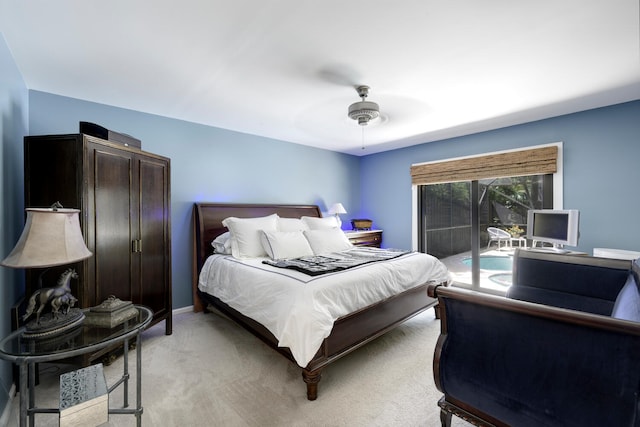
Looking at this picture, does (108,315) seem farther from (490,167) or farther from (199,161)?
(490,167)

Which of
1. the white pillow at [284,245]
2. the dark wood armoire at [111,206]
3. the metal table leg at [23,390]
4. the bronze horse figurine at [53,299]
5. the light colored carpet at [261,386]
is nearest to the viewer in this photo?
the metal table leg at [23,390]

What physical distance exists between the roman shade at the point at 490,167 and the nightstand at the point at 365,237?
1.15 metres

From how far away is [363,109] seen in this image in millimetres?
2447

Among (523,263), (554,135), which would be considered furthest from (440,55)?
(554,135)

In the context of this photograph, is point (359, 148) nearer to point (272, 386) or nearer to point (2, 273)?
point (272, 386)

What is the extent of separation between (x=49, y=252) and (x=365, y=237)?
409 cm

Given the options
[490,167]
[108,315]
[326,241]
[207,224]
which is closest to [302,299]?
[108,315]

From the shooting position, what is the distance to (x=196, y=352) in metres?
2.42

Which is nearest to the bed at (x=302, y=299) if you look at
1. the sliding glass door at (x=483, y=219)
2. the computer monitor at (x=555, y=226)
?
the computer monitor at (x=555, y=226)

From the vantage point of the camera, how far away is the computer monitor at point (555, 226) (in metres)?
2.48

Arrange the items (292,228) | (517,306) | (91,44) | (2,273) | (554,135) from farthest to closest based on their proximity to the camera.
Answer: (292,228), (554,135), (91,44), (2,273), (517,306)

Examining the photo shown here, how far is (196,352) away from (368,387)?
1.54 m

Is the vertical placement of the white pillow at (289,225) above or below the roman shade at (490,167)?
below

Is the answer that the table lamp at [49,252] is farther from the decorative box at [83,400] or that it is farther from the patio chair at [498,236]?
the patio chair at [498,236]
